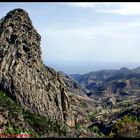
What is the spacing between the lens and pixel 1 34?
5418 inches

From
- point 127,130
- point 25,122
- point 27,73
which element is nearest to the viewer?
point 127,130

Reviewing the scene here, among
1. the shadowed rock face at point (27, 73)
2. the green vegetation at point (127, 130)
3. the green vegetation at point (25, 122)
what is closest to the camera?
the green vegetation at point (127, 130)

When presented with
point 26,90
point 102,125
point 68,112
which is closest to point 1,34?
point 26,90

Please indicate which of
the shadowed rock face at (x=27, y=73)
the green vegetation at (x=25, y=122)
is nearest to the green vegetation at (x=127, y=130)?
the green vegetation at (x=25, y=122)

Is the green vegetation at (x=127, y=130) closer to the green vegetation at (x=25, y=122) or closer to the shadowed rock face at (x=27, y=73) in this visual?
the green vegetation at (x=25, y=122)

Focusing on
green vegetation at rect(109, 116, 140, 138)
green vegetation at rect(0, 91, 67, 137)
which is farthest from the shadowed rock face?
green vegetation at rect(109, 116, 140, 138)

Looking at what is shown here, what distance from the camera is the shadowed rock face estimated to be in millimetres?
125312

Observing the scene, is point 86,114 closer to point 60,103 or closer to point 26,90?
point 60,103

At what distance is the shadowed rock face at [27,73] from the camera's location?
411 ft

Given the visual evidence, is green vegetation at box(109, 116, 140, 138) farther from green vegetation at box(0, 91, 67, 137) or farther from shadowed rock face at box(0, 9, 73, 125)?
shadowed rock face at box(0, 9, 73, 125)

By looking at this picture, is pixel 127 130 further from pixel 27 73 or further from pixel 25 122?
pixel 27 73

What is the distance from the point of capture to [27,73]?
426 ft

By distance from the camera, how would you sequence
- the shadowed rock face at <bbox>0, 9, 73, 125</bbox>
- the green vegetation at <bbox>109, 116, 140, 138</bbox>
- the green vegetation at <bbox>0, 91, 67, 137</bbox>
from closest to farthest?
the green vegetation at <bbox>109, 116, 140, 138</bbox>
the green vegetation at <bbox>0, 91, 67, 137</bbox>
the shadowed rock face at <bbox>0, 9, 73, 125</bbox>

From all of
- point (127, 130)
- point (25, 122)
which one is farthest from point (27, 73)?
point (127, 130)
